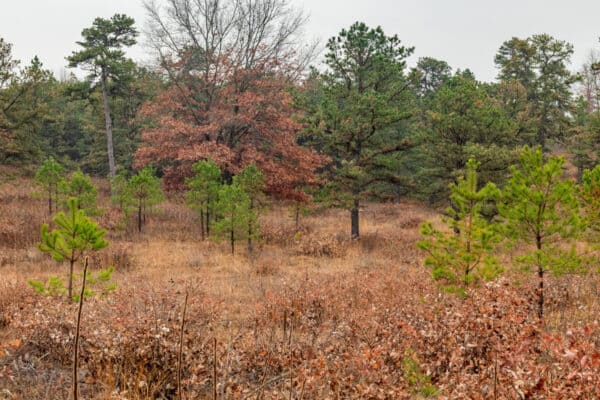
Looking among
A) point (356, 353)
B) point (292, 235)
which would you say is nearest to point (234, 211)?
point (292, 235)

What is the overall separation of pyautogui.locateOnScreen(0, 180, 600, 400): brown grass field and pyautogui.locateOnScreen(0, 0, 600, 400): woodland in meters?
0.05

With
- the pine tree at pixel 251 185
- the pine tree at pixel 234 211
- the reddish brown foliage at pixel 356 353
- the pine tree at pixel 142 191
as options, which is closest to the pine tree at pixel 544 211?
the reddish brown foliage at pixel 356 353

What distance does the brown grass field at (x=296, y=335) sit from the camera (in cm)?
401

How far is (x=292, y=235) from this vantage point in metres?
19.1

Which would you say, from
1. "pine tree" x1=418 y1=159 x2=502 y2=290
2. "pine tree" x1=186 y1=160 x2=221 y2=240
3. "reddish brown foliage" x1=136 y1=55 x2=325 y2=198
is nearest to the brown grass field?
"pine tree" x1=418 y1=159 x2=502 y2=290

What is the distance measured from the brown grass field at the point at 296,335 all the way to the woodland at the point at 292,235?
47 millimetres

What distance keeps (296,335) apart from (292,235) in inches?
470

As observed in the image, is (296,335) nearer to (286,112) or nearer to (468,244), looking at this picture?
(468,244)

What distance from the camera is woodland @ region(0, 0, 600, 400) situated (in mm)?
4645

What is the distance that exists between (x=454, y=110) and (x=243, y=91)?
43.5 feet

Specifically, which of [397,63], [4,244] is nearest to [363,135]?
[397,63]

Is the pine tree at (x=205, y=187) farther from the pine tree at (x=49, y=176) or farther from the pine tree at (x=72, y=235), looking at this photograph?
the pine tree at (x=72, y=235)

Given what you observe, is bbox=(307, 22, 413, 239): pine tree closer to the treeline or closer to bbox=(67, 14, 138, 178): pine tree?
the treeline

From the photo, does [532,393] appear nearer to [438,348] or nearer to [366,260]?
[438,348]
